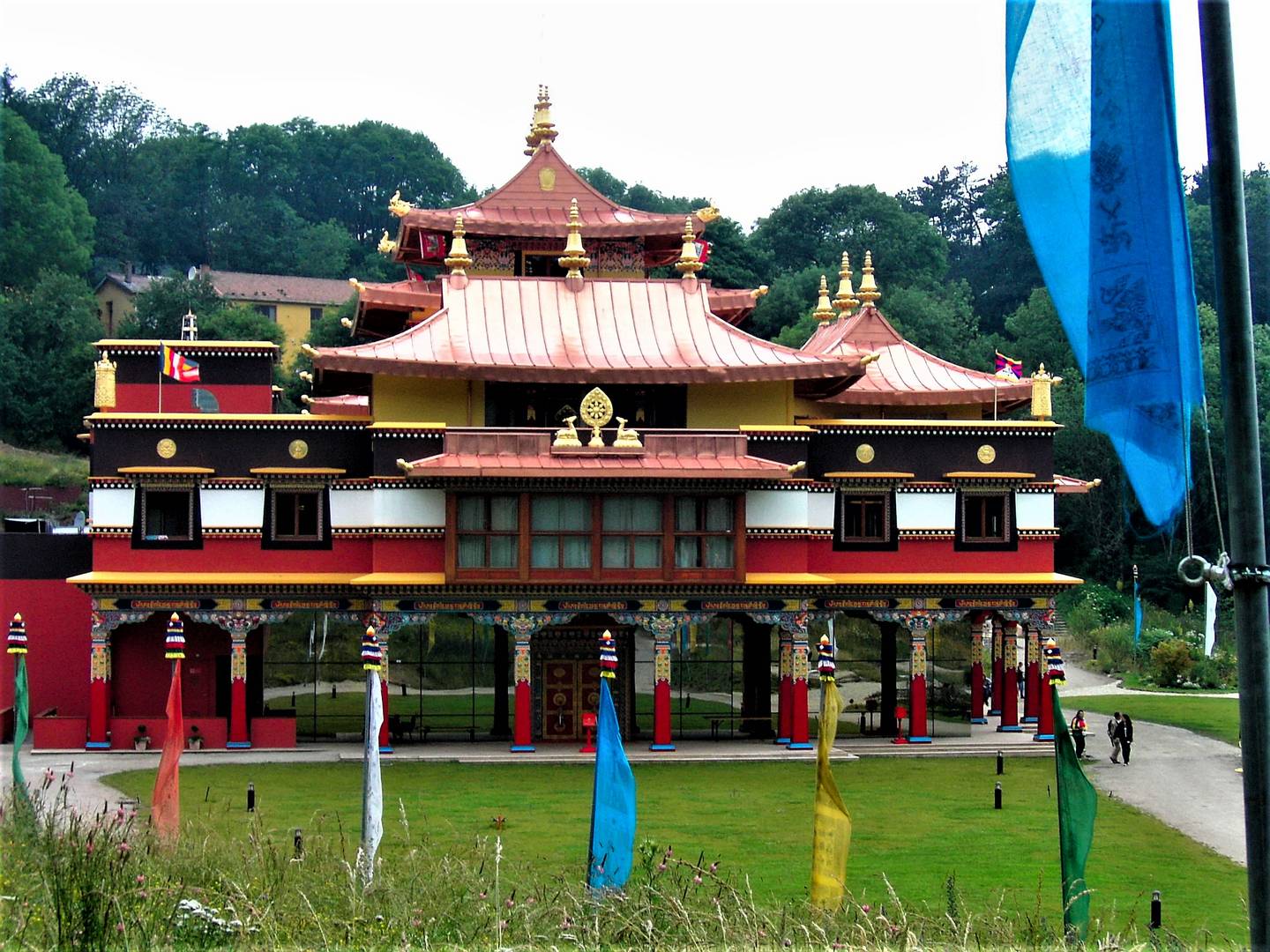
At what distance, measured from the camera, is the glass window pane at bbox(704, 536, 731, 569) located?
42.3m

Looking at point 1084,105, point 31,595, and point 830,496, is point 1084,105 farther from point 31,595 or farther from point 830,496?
point 31,595

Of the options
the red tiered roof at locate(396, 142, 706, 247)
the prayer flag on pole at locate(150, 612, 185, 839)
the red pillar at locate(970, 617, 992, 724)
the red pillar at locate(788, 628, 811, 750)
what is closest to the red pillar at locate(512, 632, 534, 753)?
the red pillar at locate(788, 628, 811, 750)

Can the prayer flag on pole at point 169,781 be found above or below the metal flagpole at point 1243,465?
below

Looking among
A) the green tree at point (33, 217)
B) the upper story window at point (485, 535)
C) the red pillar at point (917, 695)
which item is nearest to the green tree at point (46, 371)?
the green tree at point (33, 217)

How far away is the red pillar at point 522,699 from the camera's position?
136 feet

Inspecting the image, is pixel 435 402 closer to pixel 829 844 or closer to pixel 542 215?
pixel 542 215

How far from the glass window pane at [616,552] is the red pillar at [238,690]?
920 cm

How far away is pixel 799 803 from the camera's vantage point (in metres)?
35.1

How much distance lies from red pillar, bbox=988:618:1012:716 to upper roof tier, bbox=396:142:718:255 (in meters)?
14.8

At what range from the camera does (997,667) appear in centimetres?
4938

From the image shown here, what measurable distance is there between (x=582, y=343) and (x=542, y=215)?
7479 millimetres

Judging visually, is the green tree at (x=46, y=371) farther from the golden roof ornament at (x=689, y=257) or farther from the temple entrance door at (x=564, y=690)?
the temple entrance door at (x=564, y=690)

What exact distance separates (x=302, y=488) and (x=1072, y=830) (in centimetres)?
2679

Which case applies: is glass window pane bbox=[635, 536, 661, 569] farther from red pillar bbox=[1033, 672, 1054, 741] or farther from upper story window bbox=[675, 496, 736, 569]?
red pillar bbox=[1033, 672, 1054, 741]
